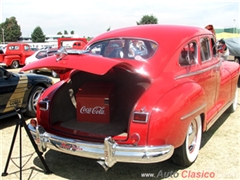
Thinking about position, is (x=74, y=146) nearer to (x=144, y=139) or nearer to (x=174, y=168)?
(x=144, y=139)

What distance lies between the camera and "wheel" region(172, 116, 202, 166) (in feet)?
10.6

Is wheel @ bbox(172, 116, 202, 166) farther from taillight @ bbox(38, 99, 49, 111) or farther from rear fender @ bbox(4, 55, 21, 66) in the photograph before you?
rear fender @ bbox(4, 55, 21, 66)

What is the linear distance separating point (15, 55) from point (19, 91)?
1292cm

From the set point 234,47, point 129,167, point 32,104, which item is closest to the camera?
point 129,167

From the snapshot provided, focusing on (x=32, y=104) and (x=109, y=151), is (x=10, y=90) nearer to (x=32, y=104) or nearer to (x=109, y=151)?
(x=32, y=104)

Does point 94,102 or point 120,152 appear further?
point 94,102

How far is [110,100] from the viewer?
3570 mm

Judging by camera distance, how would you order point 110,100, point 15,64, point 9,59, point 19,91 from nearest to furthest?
point 110,100, point 19,91, point 9,59, point 15,64

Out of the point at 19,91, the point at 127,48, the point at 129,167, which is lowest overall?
the point at 129,167

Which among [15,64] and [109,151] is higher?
A: [109,151]

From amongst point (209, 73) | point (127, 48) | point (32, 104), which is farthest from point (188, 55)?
point (32, 104)

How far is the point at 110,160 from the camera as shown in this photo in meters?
2.76

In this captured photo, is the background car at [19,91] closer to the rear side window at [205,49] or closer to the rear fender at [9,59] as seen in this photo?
the rear side window at [205,49]

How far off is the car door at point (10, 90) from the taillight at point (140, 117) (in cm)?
303
